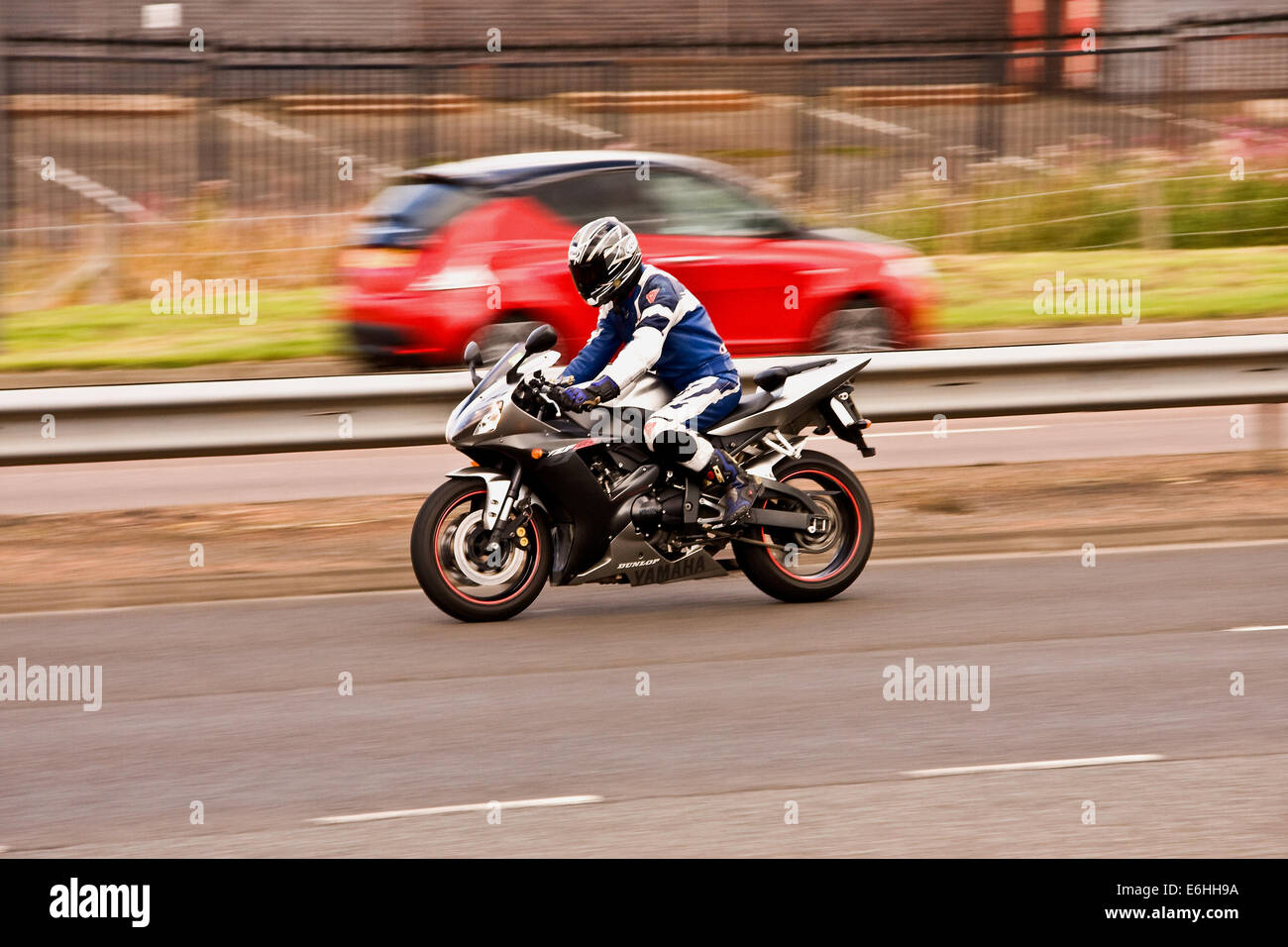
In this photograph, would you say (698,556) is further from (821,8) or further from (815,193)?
(821,8)

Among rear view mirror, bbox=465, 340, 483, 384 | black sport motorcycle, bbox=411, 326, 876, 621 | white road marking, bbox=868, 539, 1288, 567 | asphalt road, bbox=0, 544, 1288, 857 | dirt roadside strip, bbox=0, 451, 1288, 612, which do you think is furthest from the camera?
white road marking, bbox=868, 539, 1288, 567

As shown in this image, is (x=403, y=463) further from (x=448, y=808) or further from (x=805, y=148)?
(x=805, y=148)

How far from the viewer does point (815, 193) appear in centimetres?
2200

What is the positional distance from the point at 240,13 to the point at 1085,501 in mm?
24668

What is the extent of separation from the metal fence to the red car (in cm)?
603

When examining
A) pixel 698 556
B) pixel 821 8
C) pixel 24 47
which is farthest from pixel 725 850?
pixel 821 8

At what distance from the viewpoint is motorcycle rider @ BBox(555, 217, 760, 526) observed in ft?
26.2

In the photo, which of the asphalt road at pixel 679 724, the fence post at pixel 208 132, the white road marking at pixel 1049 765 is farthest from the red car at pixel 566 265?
the fence post at pixel 208 132

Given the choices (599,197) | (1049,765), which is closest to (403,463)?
(599,197)

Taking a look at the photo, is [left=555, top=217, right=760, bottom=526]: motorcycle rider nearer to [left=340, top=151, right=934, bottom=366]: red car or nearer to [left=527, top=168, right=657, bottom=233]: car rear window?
[left=340, top=151, right=934, bottom=366]: red car

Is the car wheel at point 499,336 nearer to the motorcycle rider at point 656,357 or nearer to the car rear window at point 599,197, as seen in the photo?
the car rear window at point 599,197

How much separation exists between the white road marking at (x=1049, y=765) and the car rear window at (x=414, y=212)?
7494 millimetres

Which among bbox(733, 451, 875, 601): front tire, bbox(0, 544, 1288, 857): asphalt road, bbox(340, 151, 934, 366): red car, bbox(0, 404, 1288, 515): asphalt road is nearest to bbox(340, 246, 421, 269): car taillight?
bbox(340, 151, 934, 366): red car

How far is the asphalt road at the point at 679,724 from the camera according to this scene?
5312 millimetres
